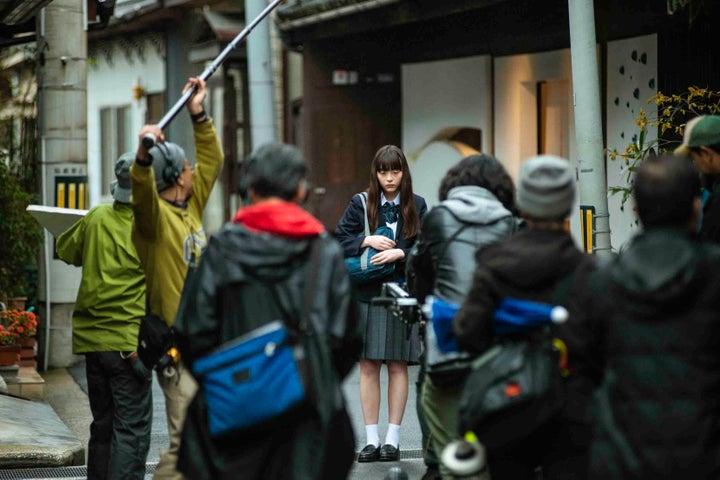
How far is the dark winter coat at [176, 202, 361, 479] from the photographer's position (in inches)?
184

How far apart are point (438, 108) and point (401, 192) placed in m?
8.73

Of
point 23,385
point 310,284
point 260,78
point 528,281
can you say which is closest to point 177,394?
point 310,284

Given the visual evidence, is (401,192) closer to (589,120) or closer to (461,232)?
(589,120)

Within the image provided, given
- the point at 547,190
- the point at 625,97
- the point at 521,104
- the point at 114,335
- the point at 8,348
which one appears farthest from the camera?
the point at 521,104

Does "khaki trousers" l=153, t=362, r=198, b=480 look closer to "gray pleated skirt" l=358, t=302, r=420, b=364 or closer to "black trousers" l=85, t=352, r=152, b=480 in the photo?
"black trousers" l=85, t=352, r=152, b=480

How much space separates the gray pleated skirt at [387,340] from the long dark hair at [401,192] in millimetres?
506

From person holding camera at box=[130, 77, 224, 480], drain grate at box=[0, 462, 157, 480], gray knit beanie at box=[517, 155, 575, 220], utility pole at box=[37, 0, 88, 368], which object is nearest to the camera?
gray knit beanie at box=[517, 155, 575, 220]

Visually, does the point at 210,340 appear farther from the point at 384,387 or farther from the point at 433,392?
the point at 384,387

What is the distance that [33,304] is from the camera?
13.9 metres

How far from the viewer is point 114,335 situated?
705 centimetres

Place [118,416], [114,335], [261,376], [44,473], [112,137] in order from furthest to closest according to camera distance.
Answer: [112,137], [44,473], [114,335], [118,416], [261,376]

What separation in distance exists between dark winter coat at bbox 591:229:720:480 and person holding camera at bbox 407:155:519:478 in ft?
A: 4.91

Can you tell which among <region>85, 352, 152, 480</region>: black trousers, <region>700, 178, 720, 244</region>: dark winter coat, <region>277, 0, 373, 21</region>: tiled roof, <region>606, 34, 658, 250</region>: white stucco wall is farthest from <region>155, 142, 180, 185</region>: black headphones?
<region>277, 0, 373, 21</region>: tiled roof

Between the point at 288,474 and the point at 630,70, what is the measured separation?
9.21 metres
